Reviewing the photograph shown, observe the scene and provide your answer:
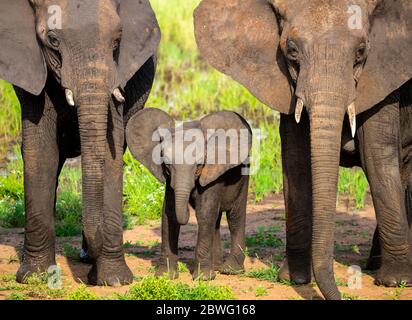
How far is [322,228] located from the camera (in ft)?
27.7

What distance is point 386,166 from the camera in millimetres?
9281

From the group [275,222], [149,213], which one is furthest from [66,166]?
[275,222]

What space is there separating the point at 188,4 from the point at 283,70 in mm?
9464

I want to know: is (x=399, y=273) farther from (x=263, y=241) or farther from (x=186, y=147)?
(x=263, y=241)

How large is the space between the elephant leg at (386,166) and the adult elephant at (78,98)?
5.61 ft

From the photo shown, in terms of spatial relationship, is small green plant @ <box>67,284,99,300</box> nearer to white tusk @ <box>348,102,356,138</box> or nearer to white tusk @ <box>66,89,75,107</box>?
white tusk @ <box>66,89,75,107</box>

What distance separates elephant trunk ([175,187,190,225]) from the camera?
30.1 ft

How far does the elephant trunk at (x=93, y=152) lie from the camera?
8.84 m

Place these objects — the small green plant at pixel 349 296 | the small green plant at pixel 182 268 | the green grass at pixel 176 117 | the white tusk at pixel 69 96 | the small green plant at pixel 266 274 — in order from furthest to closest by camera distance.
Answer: the green grass at pixel 176 117 < the small green plant at pixel 182 268 < the small green plant at pixel 266 274 < the small green plant at pixel 349 296 < the white tusk at pixel 69 96

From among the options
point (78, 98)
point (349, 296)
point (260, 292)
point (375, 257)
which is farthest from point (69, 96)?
point (375, 257)

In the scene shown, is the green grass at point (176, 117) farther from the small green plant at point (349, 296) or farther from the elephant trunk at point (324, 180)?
the elephant trunk at point (324, 180)

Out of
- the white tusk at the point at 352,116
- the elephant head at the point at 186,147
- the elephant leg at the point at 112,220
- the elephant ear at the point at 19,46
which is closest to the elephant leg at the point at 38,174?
the elephant ear at the point at 19,46

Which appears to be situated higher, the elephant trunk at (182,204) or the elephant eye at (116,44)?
the elephant eye at (116,44)

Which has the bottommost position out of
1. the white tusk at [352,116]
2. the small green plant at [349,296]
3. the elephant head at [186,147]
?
the small green plant at [349,296]
